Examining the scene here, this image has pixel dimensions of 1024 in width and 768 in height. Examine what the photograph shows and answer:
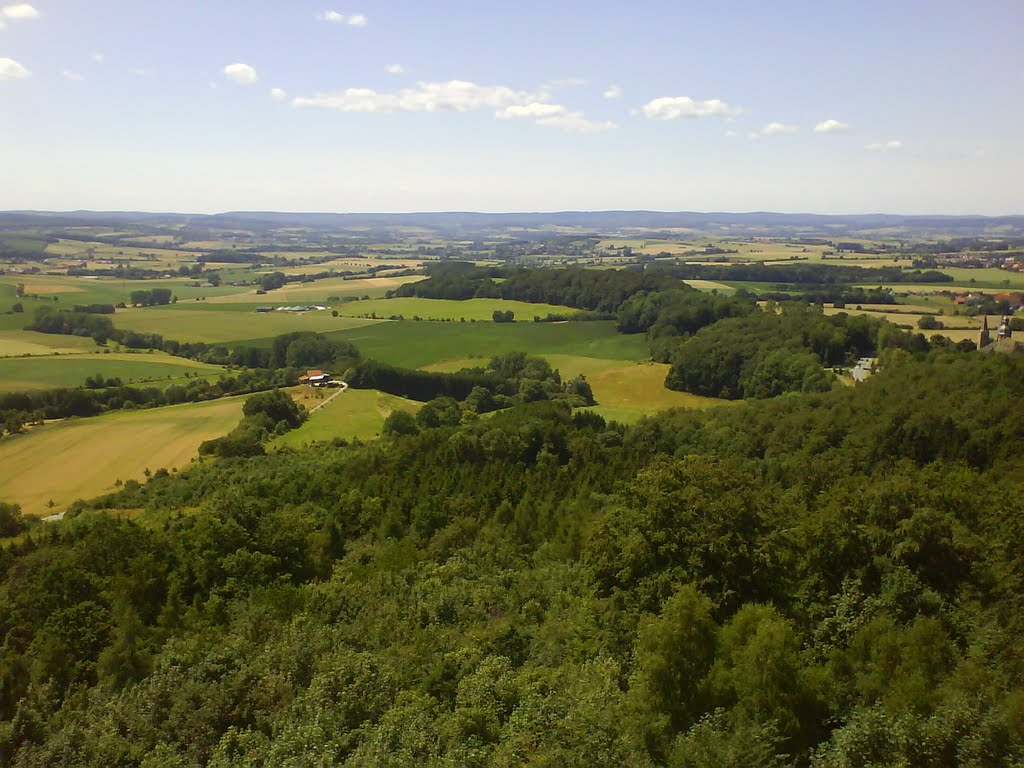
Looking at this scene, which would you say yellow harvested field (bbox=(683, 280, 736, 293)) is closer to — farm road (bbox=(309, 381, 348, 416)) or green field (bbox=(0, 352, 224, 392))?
farm road (bbox=(309, 381, 348, 416))

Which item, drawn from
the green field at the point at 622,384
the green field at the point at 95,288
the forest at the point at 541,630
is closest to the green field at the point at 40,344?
the green field at the point at 95,288

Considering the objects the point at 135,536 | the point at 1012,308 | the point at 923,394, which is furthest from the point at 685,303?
the point at 135,536

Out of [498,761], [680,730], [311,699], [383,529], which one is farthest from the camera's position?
[383,529]

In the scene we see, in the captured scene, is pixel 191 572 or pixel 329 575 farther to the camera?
pixel 329 575

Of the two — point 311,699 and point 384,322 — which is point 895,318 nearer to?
point 384,322

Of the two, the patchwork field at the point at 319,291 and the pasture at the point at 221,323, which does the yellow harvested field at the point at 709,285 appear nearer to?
the patchwork field at the point at 319,291

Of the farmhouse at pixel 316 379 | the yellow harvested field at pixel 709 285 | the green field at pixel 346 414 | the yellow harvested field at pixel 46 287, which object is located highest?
the yellow harvested field at pixel 46 287

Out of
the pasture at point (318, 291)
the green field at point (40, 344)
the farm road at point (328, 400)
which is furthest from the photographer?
the pasture at point (318, 291)
